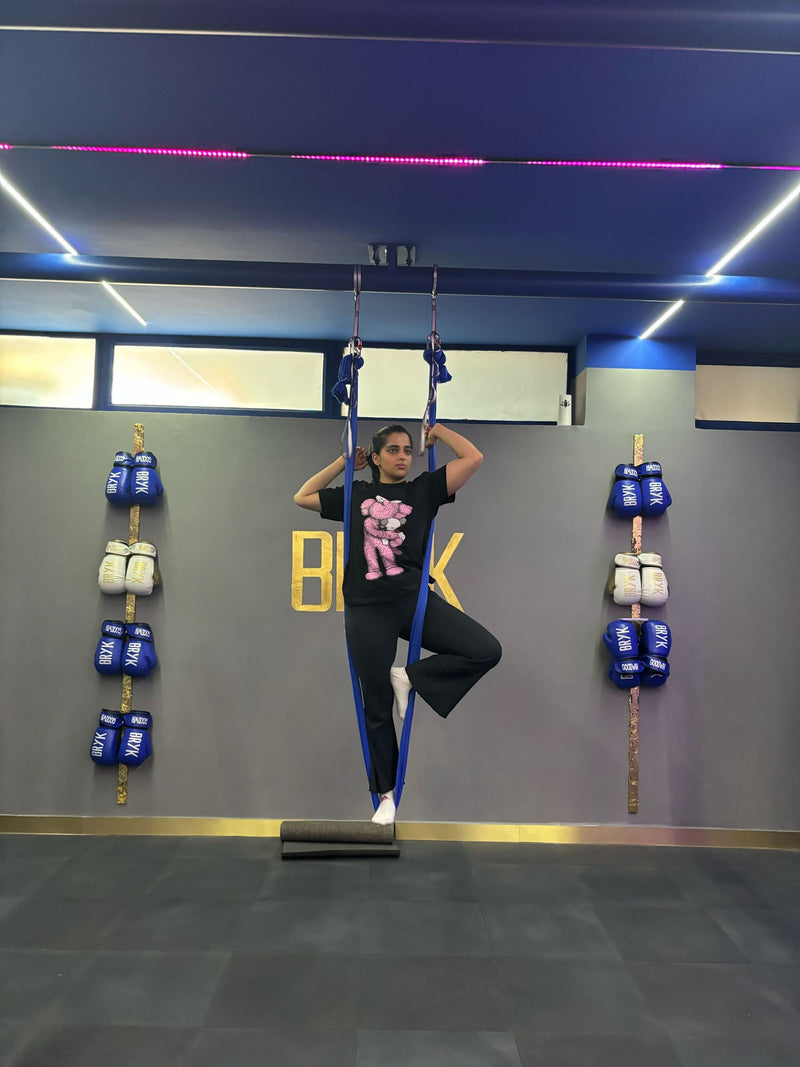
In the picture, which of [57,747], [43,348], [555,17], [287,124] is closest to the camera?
[555,17]

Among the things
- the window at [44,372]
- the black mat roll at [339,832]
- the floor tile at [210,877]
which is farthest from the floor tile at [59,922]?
the window at [44,372]

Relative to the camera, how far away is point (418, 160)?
308 cm

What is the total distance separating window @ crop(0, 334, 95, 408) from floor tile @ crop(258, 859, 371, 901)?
3.25 m

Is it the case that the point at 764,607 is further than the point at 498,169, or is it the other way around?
the point at 764,607

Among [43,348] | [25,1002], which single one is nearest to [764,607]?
[25,1002]

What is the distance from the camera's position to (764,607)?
5.06m

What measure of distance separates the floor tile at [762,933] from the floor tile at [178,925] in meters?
2.30

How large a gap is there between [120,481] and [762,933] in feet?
13.7

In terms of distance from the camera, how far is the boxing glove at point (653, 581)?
486cm

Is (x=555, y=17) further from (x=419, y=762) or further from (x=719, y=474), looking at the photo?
(x=419, y=762)

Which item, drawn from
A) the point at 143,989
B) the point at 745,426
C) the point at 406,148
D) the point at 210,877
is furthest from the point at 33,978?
the point at 745,426

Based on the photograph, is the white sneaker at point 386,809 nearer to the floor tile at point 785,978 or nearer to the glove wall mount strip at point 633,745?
the floor tile at point 785,978

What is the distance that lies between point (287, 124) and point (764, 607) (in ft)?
13.1

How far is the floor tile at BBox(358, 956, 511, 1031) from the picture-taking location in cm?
292
